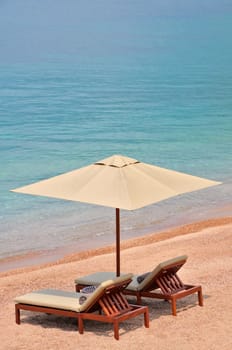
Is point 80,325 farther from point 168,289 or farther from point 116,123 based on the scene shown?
point 116,123

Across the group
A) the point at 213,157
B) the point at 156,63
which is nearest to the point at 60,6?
the point at 156,63

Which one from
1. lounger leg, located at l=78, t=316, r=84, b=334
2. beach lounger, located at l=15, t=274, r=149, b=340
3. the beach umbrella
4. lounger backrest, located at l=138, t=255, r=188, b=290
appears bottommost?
lounger leg, located at l=78, t=316, r=84, b=334

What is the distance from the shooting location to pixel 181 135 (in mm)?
37219

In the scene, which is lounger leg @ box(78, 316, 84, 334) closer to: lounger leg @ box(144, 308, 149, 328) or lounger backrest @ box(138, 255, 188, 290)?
lounger leg @ box(144, 308, 149, 328)

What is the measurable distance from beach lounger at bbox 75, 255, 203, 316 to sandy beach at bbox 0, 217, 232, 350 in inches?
7.6

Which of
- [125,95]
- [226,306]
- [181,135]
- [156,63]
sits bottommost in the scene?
[226,306]

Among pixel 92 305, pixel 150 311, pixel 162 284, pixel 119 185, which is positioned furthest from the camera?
pixel 150 311

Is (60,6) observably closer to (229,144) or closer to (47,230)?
(229,144)

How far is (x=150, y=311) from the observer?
10.4m

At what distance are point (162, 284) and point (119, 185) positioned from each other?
1.26 metres

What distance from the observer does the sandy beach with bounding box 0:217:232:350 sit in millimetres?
9305

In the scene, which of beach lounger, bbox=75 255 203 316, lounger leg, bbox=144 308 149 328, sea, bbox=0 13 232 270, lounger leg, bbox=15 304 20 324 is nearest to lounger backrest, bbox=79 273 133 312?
lounger leg, bbox=144 308 149 328

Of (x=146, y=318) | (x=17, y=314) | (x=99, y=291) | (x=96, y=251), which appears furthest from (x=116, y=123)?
(x=99, y=291)

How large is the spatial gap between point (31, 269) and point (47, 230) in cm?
370
